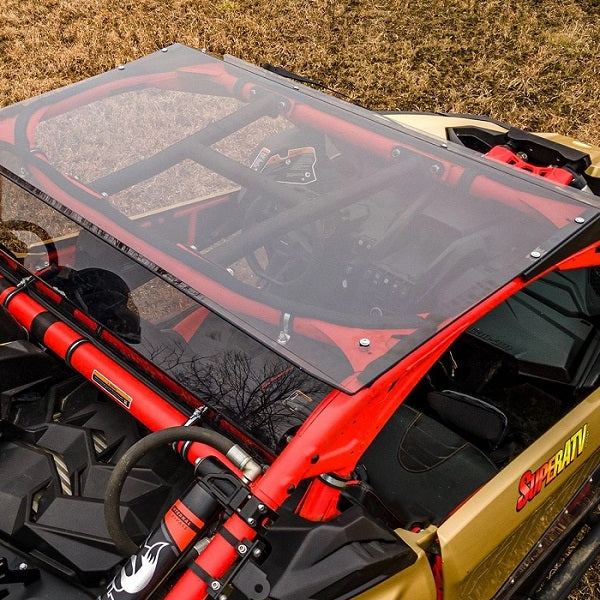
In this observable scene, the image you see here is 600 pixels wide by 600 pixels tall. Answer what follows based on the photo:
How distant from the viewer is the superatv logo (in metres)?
2.08

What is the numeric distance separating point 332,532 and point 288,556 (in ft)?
0.34

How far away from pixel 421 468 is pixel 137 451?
3.37 ft

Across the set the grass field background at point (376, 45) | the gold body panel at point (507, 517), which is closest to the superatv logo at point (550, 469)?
the gold body panel at point (507, 517)

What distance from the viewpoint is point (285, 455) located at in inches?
66.5

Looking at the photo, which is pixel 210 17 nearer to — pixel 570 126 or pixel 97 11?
pixel 97 11

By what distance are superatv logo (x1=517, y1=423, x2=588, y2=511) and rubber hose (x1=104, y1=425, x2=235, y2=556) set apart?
2.67 feet

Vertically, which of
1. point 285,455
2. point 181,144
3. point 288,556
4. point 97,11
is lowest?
point 97,11

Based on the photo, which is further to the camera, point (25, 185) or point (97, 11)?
point (97, 11)

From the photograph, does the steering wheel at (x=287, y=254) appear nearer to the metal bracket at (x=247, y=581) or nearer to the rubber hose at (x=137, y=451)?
the rubber hose at (x=137, y=451)

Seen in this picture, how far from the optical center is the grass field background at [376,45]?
5188 mm

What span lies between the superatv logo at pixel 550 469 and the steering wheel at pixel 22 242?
1.43 metres

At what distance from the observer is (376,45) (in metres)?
5.68

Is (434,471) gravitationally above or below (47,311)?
below

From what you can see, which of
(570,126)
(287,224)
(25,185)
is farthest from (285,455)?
(570,126)
